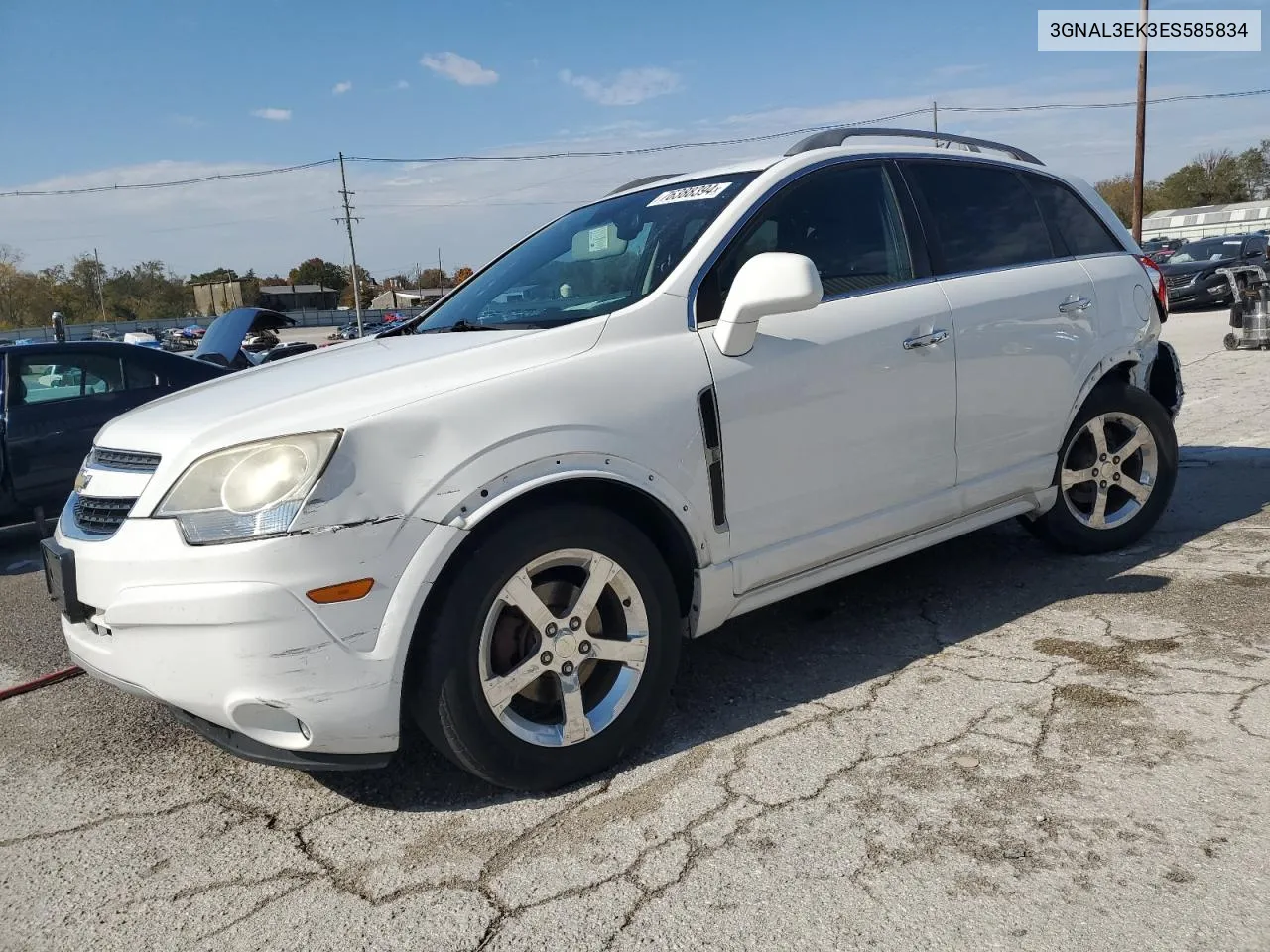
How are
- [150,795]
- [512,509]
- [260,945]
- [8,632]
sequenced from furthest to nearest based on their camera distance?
[8,632], [150,795], [512,509], [260,945]

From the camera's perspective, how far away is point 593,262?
142 inches

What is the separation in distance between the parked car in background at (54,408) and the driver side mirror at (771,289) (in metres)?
5.22

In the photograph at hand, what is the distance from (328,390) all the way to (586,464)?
715 millimetres

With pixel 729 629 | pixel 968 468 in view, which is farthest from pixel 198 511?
pixel 968 468

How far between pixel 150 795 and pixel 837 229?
2890 millimetres

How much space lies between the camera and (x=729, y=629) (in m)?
4.04

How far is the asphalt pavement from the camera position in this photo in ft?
7.21

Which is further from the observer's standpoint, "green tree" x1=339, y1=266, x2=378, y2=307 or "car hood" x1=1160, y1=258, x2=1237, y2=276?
"green tree" x1=339, y1=266, x2=378, y2=307

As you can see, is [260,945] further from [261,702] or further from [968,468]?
[968,468]

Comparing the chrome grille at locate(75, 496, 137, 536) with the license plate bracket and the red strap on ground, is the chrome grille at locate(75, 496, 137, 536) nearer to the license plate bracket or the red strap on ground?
the license plate bracket

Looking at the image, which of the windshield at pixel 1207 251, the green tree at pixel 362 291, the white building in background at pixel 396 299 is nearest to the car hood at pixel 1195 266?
the windshield at pixel 1207 251

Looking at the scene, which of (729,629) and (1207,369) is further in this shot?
(1207,369)

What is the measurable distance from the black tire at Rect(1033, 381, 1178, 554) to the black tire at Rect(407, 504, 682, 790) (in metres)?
2.22

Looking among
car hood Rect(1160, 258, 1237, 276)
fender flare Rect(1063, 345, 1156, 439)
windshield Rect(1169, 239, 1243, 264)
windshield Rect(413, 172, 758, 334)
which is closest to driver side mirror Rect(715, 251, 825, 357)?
windshield Rect(413, 172, 758, 334)
